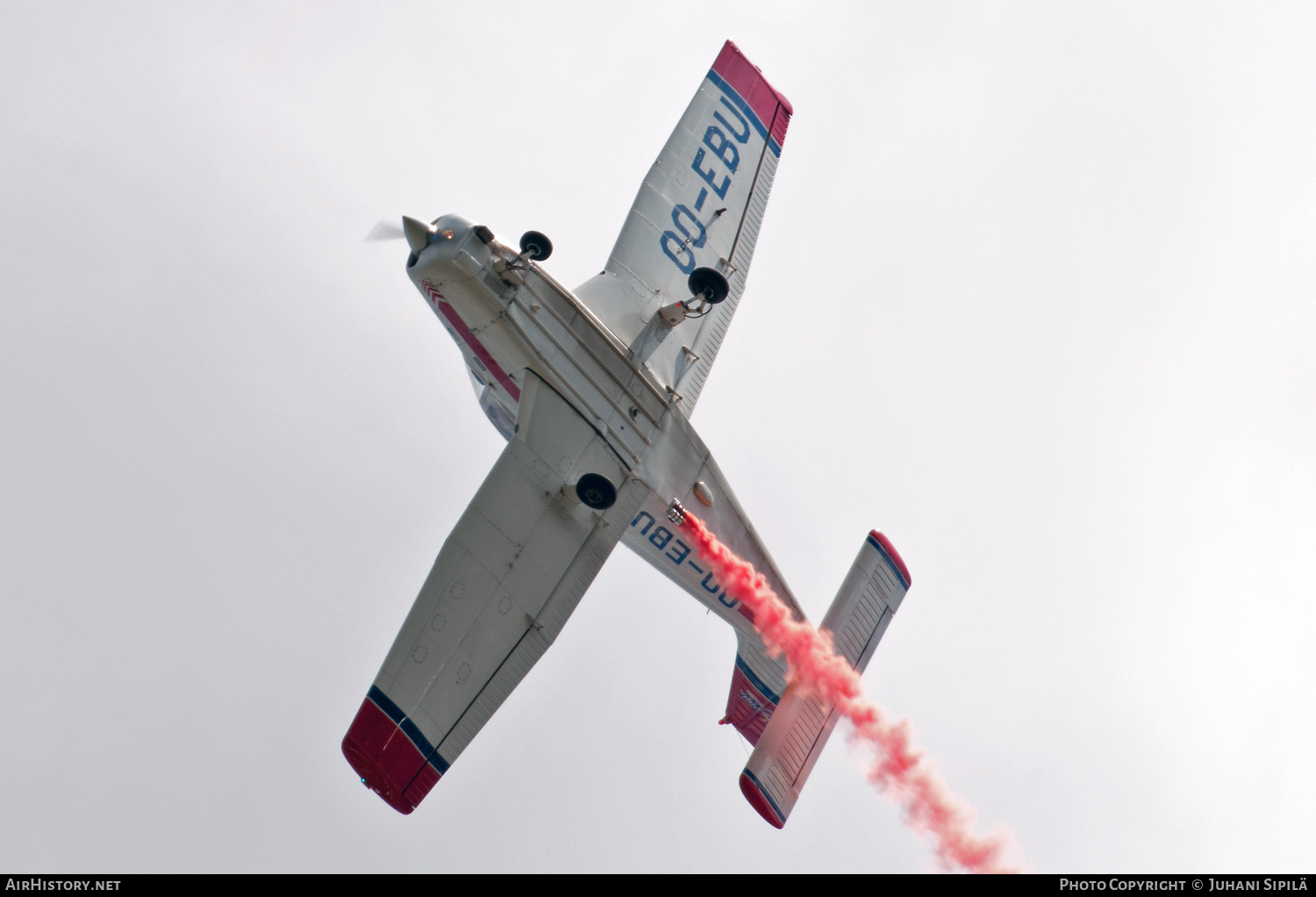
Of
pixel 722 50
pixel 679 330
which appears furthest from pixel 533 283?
pixel 722 50

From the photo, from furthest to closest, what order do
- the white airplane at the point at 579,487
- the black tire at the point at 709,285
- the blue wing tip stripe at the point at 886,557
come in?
the blue wing tip stripe at the point at 886,557 < the black tire at the point at 709,285 < the white airplane at the point at 579,487

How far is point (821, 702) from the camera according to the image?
700 inches

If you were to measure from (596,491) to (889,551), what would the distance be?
619 centimetres

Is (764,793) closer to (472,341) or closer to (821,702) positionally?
(821,702)

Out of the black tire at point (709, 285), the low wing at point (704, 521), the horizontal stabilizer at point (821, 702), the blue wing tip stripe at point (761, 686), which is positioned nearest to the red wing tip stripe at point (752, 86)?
the black tire at point (709, 285)

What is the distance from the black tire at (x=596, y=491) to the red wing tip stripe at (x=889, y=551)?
5.64 m

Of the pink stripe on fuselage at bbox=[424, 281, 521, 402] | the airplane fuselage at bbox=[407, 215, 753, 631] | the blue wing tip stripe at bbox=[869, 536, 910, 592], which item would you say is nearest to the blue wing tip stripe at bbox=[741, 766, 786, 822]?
the airplane fuselage at bbox=[407, 215, 753, 631]

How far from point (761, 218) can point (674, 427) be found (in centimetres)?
498

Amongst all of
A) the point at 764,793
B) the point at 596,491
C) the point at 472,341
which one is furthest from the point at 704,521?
the point at 472,341

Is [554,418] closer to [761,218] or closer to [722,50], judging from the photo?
[761,218]

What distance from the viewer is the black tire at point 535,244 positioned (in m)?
16.0

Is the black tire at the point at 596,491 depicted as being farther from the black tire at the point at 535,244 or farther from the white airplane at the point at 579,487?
the black tire at the point at 535,244

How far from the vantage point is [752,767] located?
1681 centimetres

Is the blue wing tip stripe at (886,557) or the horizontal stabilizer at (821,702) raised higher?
the blue wing tip stripe at (886,557)
